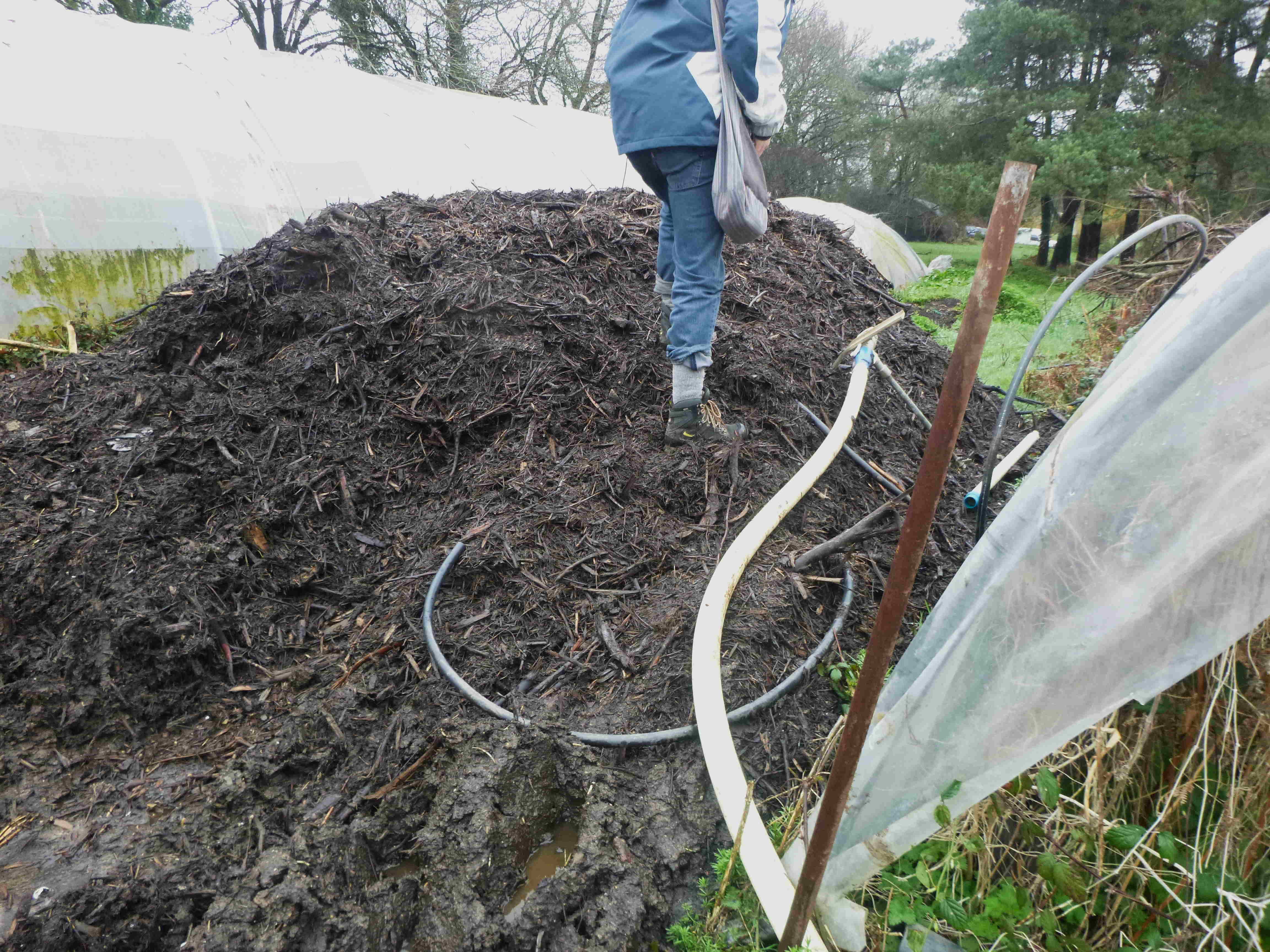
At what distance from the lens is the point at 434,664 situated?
6.81ft

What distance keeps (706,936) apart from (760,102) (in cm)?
247

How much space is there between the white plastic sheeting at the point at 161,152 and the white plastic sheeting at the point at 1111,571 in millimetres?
5042

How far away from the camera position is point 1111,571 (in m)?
1.02

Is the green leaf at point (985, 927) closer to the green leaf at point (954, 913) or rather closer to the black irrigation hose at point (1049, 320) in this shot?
the green leaf at point (954, 913)

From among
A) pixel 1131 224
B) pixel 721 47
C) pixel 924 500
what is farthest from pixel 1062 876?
pixel 1131 224

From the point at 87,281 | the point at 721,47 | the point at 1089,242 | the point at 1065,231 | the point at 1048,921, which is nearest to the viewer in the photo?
the point at 1048,921

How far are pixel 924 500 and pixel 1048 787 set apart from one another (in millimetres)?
720

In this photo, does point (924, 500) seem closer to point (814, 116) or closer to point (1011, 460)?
point (1011, 460)

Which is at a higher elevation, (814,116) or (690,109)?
(814,116)

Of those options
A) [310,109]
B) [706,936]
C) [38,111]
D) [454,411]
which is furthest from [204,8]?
[706,936]

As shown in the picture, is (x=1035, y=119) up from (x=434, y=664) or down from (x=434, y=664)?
up

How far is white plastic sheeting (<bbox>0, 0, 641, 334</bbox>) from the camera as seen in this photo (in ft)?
12.4

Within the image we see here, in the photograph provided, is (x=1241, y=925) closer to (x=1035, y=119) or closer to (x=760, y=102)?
(x=760, y=102)

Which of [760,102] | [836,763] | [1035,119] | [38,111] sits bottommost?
[836,763]
